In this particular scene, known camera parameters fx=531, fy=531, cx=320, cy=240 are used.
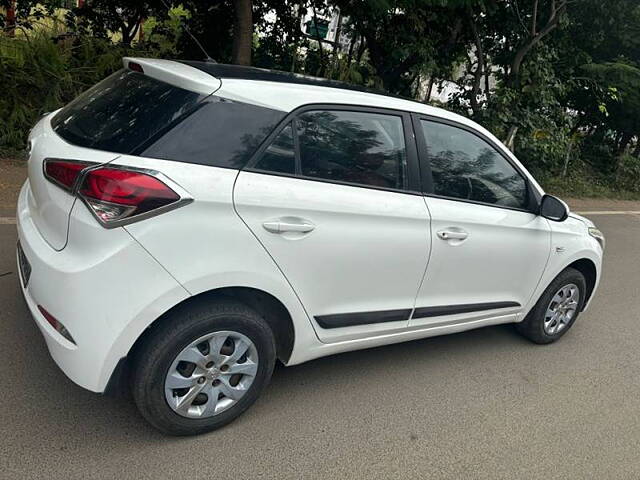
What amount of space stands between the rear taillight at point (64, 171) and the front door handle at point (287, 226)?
806 millimetres

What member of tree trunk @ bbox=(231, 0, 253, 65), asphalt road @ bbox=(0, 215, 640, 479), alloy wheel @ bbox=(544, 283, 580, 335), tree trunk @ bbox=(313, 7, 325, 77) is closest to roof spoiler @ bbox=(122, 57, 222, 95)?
asphalt road @ bbox=(0, 215, 640, 479)

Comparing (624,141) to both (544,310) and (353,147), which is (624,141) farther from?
(353,147)

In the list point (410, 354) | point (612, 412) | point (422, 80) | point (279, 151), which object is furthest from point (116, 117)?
point (422, 80)

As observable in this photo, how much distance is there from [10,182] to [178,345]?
4547 mm

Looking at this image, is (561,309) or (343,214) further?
(561,309)

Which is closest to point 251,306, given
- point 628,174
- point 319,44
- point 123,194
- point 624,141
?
point 123,194

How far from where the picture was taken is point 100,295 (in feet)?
7.00

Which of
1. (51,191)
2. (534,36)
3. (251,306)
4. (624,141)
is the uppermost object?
(534,36)

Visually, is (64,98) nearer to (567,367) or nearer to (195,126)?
(195,126)

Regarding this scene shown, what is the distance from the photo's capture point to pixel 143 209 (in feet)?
7.02

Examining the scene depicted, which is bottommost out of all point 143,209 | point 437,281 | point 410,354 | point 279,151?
point 410,354

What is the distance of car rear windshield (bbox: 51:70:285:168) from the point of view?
7.45ft

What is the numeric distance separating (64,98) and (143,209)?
19.6 feet

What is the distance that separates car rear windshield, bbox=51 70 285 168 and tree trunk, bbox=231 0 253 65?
4864mm
